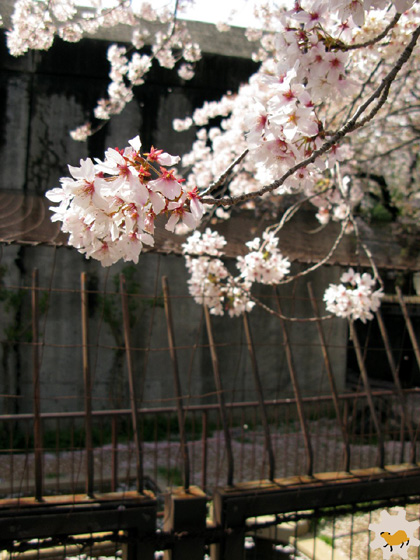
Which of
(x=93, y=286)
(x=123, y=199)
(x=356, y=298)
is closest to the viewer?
(x=123, y=199)

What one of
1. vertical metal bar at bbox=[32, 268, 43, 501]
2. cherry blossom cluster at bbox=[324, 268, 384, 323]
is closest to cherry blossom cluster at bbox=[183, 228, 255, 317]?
cherry blossom cluster at bbox=[324, 268, 384, 323]

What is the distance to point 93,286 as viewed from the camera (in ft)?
25.8

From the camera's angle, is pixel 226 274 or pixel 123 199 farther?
pixel 226 274

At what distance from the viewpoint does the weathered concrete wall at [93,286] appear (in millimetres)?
7641

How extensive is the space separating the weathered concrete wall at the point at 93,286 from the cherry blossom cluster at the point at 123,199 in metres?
6.37

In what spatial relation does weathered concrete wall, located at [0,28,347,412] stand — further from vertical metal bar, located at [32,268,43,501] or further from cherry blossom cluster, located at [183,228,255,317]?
vertical metal bar, located at [32,268,43,501]

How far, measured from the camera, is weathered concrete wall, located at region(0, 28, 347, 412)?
7.64 m

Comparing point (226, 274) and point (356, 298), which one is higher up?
point (226, 274)

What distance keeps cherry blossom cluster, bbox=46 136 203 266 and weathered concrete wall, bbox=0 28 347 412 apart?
637 centimetres

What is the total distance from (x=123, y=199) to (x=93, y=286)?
682 cm

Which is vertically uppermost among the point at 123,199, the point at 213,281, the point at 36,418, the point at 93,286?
the point at 93,286

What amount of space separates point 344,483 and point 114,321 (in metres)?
5.65

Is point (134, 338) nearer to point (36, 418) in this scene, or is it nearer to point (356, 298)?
point (356, 298)

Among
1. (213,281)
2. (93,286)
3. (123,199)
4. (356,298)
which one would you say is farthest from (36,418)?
(93,286)
